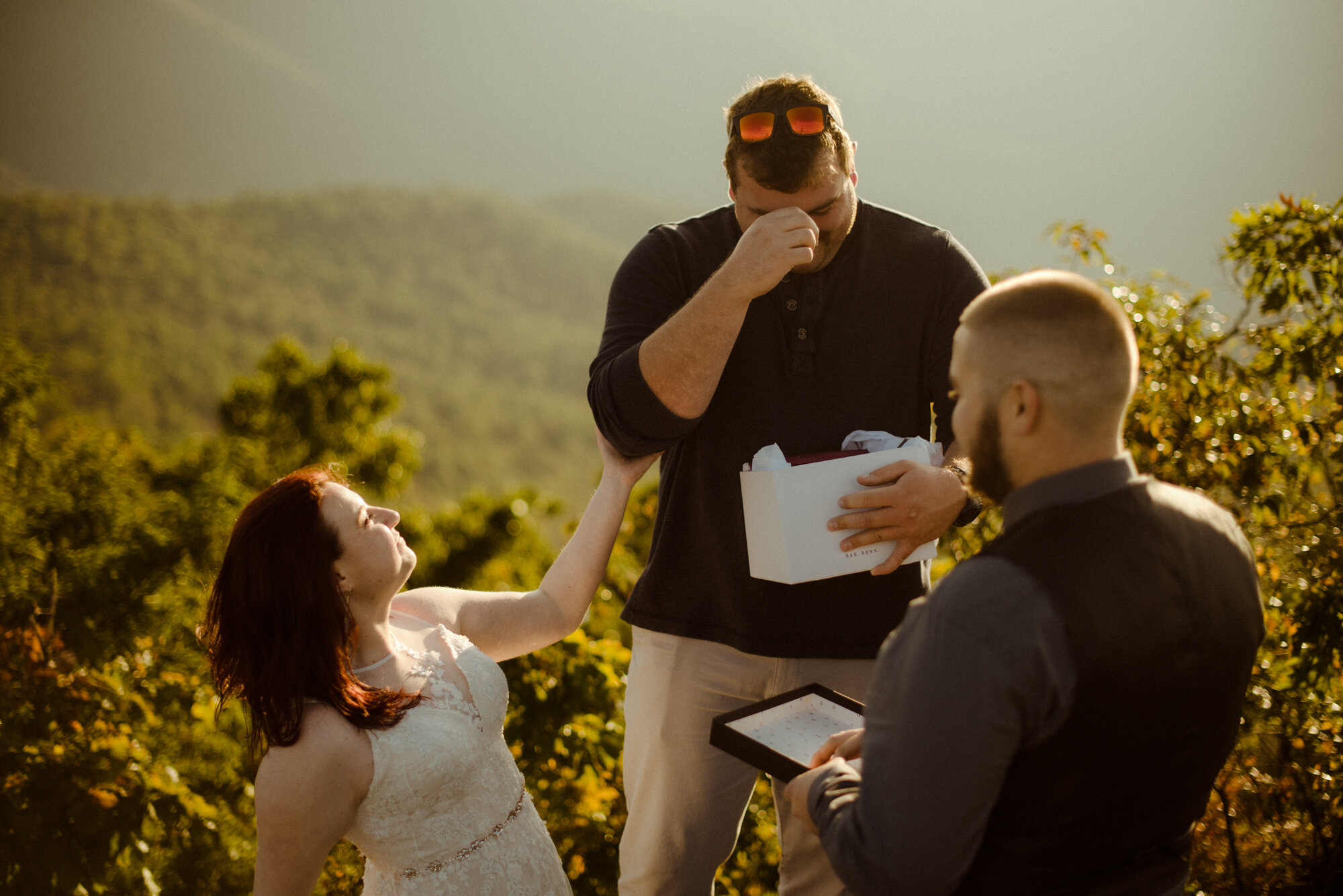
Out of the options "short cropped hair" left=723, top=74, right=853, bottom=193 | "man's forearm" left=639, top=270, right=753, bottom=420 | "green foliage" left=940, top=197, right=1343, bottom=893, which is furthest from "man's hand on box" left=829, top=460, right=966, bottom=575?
"green foliage" left=940, top=197, right=1343, bottom=893

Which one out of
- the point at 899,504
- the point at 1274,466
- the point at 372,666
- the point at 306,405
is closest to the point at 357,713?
the point at 372,666

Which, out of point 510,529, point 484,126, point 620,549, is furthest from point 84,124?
point 620,549

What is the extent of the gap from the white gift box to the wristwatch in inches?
5.2

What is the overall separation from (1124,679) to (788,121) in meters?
1.25

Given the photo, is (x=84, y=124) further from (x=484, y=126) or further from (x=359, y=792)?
(x=359, y=792)

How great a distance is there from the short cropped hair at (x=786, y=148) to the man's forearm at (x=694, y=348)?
27 centimetres

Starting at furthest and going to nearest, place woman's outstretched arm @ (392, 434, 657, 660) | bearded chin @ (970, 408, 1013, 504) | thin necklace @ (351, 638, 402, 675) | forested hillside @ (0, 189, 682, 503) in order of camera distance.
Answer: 1. forested hillside @ (0, 189, 682, 503)
2. woman's outstretched arm @ (392, 434, 657, 660)
3. thin necklace @ (351, 638, 402, 675)
4. bearded chin @ (970, 408, 1013, 504)

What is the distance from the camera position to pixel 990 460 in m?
1.12

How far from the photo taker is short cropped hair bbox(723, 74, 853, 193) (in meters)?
1.81

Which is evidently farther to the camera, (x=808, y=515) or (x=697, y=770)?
(x=697, y=770)

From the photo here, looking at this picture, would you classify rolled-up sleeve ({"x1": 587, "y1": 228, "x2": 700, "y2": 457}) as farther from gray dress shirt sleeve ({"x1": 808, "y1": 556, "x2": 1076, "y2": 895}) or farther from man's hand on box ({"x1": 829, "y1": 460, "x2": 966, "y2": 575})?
gray dress shirt sleeve ({"x1": 808, "y1": 556, "x2": 1076, "y2": 895})

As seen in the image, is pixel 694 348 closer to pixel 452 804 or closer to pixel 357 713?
pixel 357 713

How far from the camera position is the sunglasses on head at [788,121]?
1.80 meters

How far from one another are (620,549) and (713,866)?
3.50 m
